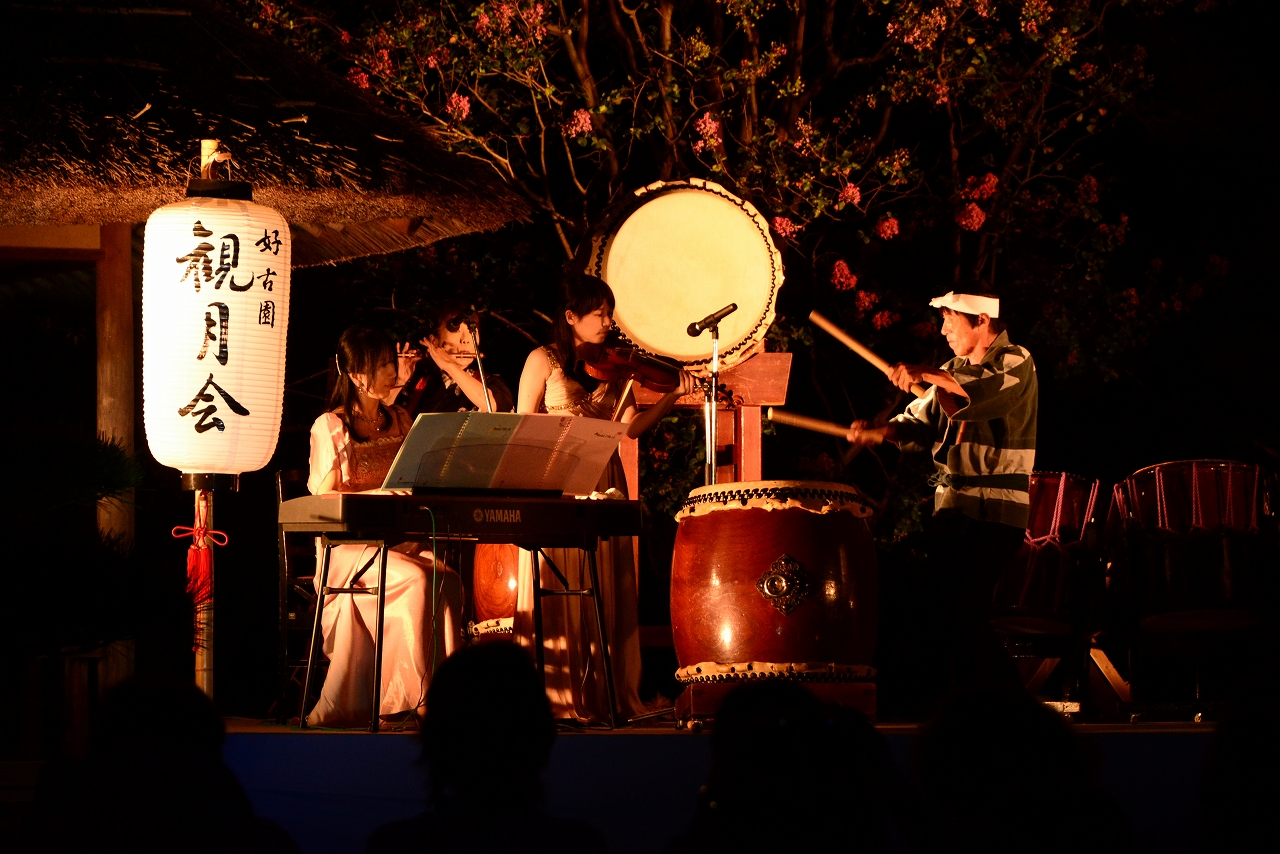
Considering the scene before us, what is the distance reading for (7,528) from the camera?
10.9 feet

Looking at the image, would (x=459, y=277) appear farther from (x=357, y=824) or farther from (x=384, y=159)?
(x=357, y=824)

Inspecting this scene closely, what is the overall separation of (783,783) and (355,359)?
3.89 metres

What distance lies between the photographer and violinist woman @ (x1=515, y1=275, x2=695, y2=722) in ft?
18.7

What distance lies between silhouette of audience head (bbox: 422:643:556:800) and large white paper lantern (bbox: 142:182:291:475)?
3.16 m

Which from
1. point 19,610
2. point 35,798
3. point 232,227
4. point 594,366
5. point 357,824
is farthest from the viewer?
point 594,366

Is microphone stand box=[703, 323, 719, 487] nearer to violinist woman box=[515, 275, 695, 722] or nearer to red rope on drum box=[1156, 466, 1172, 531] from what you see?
violinist woman box=[515, 275, 695, 722]

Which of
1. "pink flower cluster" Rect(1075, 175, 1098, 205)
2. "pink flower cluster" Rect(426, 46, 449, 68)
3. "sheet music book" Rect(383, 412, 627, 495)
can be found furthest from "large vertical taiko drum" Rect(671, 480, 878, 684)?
"pink flower cluster" Rect(1075, 175, 1098, 205)

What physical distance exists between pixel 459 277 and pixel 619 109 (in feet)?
6.90

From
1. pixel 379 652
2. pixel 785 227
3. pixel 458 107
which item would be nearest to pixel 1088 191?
pixel 785 227

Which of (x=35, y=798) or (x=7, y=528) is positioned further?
(x=7, y=528)

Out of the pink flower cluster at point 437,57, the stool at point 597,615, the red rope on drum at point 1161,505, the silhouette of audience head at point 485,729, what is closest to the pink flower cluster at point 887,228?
the red rope on drum at point 1161,505

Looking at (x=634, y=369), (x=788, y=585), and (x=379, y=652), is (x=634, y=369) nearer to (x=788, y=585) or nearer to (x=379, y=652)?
(x=788, y=585)

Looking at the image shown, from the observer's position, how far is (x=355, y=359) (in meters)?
5.80

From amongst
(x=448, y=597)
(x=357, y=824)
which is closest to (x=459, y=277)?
(x=448, y=597)
